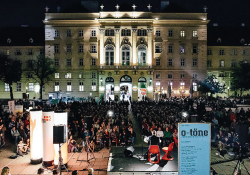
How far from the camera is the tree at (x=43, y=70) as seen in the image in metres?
48.1

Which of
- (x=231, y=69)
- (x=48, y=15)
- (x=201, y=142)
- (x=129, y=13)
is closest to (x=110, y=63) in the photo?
(x=129, y=13)

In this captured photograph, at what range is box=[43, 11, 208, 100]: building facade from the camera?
5041 cm

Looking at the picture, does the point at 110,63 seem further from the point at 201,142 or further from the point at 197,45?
the point at 201,142

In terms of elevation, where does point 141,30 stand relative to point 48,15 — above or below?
below

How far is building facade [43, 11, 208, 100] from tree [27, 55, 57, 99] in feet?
6.07

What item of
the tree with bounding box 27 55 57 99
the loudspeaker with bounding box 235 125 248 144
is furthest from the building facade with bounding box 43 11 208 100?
the loudspeaker with bounding box 235 125 248 144

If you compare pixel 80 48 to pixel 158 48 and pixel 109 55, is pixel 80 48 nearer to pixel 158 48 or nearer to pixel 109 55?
pixel 109 55

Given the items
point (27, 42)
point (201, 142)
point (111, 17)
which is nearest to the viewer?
point (201, 142)

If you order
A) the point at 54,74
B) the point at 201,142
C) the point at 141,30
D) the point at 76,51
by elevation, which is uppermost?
the point at 141,30

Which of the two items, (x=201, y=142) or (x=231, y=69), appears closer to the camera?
(x=201, y=142)

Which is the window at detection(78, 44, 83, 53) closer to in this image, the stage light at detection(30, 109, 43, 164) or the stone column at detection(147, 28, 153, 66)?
the stone column at detection(147, 28, 153, 66)

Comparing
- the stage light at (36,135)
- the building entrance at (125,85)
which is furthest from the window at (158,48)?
the stage light at (36,135)

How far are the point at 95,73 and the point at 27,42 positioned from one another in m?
17.8

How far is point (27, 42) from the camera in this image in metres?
54.5
